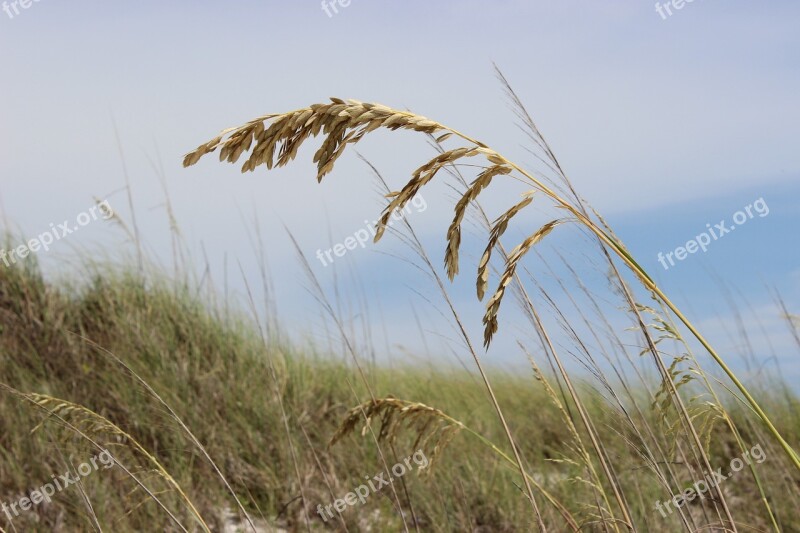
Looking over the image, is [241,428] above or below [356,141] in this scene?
below

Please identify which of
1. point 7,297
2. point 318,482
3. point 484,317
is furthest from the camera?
point 7,297

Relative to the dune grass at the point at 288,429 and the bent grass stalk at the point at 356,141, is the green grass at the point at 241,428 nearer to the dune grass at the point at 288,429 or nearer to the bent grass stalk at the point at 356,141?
the dune grass at the point at 288,429

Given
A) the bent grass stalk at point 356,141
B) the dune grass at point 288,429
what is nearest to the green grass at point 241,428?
the dune grass at point 288,429

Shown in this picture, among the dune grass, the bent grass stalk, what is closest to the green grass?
the dune grass

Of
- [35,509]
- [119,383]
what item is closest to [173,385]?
[119,383]

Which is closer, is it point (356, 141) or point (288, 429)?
point (356, 141)

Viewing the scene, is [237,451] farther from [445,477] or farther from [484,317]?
[484,317]

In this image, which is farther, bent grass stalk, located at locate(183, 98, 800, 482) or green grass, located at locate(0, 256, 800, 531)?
green grass, located at locate(0, 256, 800, 531)

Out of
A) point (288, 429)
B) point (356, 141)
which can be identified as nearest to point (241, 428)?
point (288, 429)

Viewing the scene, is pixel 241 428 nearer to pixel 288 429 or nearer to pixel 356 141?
pixel 288 429

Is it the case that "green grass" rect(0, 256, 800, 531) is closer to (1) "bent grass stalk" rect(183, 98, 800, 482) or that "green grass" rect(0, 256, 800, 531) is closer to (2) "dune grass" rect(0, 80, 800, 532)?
(2) "dune grass" rect(0, 80, 800, 532)

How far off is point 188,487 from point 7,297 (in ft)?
10.8

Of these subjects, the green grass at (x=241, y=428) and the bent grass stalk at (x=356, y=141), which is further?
the green grass at (x=241, y=428)

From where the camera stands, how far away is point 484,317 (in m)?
1.59
